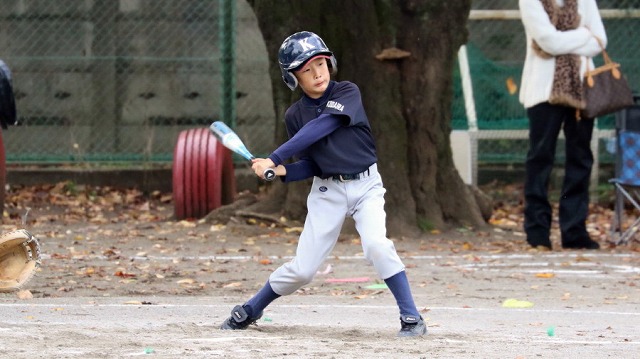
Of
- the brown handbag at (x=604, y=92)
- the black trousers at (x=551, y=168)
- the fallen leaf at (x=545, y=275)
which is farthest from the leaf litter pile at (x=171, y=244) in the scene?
the brown handbag at (x=604, y=92)

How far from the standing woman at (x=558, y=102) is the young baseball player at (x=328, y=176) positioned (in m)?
4.51

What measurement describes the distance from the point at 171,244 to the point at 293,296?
10.4 feet

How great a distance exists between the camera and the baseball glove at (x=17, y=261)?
326 inches

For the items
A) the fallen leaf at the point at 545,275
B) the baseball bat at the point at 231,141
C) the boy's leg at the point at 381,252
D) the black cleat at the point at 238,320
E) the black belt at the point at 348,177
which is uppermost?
the baseball bat at the point at 231,141

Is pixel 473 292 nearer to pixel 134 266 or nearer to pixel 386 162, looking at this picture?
pixel 134 266

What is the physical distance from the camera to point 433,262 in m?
11.1

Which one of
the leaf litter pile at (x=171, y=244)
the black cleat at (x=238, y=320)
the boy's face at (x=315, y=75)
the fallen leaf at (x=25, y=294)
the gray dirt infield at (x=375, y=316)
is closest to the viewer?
the gray dirt infield at (x=375, y=316)

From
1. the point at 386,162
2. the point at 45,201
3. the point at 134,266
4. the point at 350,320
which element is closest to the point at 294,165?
the point at 350,320

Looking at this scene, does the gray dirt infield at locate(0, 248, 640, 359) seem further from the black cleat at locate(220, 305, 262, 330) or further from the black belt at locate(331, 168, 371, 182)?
the black belt at locate(331, 168, 371, 182)

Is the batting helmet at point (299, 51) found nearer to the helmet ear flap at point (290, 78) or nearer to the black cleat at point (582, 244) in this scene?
the helmet ear flap at point (290, 78)

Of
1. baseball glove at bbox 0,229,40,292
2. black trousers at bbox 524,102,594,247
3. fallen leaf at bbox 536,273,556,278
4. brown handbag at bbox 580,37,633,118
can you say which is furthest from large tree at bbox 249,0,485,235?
baseball glove at bbox 0,229,40,292

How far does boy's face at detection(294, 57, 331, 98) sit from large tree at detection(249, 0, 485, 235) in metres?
5.47

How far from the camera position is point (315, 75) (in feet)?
23.6

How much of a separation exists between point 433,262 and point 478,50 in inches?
225
